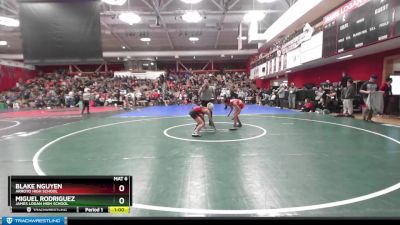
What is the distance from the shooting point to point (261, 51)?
26094mm

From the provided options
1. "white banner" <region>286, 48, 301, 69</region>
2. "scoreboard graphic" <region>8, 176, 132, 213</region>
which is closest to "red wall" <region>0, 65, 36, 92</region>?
"white banner" <region>286, 48, 301, 69</region>

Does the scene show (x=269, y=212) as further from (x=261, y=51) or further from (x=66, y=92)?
(x=66, y=92)

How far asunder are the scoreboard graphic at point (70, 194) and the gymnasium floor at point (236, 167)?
0.65 meters

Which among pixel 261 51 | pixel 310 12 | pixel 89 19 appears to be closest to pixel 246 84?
pixel 261 51

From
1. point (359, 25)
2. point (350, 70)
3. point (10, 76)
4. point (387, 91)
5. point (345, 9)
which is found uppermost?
point (345, 9)

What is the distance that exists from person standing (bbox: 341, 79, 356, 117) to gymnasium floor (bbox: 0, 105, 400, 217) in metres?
3.58

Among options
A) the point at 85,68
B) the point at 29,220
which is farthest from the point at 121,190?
the point at 85,68

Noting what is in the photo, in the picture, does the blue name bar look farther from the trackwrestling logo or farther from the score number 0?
the score number 0

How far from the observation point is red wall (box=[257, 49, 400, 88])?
11031 mm

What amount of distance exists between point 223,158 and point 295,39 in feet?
44.4

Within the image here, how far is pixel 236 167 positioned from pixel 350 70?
39.1 feet

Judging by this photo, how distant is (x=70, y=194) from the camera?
1.84m

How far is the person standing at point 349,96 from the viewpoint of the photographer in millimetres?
9960

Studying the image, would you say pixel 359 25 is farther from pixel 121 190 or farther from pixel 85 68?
pixel 85 68
